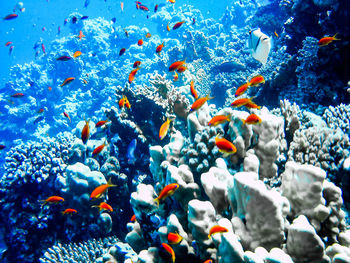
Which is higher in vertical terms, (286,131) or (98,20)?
(98,20)

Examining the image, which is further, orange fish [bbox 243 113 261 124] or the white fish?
the white fish

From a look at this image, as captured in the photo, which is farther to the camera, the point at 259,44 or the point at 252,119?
the point at 259,44

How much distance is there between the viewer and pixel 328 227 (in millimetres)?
2033

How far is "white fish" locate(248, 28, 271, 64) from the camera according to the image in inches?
163

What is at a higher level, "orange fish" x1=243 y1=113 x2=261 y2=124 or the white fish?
the white fish

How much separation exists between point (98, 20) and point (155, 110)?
77.6 feet

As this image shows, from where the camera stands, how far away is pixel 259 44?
4.21 meters

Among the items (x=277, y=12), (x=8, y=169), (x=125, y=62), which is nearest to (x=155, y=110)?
(x=8, y=169)

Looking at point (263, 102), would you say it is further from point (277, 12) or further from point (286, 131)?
point (277, 12)

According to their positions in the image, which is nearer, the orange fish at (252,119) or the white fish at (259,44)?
the orange fish at (252,119)

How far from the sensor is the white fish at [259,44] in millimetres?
4137

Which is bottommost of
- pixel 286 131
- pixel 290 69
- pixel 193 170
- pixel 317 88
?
pixel 193 170

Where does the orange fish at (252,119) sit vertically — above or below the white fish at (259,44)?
below

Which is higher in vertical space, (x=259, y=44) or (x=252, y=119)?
(x=259, y=44)
